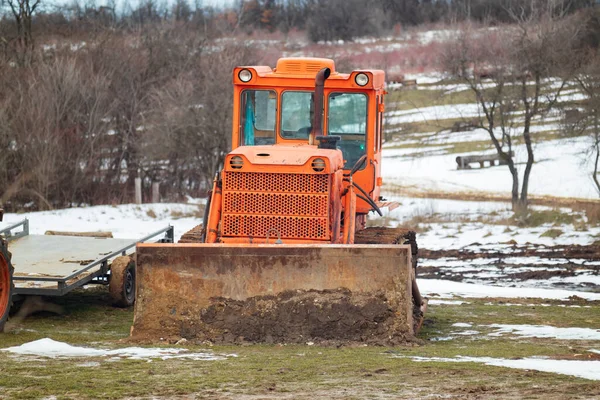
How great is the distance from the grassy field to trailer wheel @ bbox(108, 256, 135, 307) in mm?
1816

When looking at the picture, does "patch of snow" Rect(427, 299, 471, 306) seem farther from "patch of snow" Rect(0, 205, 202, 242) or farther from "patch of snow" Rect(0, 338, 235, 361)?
"patch of snow" Rect(0, 205, 202, 242)

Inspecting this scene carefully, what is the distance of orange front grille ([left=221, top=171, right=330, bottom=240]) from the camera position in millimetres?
9992

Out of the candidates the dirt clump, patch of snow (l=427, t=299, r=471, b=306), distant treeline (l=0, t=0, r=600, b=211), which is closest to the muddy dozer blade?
the dirt clump

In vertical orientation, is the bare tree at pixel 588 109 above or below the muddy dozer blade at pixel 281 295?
above

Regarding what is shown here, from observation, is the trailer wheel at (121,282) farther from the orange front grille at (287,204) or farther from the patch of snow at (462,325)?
the patch of snow at (462,325)

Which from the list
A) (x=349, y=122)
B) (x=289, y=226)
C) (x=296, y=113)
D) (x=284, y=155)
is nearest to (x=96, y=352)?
(x=289, y=226)

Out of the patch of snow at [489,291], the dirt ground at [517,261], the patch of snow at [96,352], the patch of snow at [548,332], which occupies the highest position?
the patch of snow at [96,352]

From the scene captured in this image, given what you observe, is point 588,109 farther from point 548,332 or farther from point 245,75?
point 548,332

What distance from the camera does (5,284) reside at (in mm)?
10078

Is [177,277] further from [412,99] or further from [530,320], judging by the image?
[412,99]

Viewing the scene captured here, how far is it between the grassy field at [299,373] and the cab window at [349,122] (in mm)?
2716

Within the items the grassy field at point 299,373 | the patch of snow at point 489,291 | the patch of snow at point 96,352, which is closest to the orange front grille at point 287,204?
the grassy field at point 299,373

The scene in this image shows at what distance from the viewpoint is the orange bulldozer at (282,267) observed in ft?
30.6

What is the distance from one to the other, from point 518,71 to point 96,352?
76.7ft
